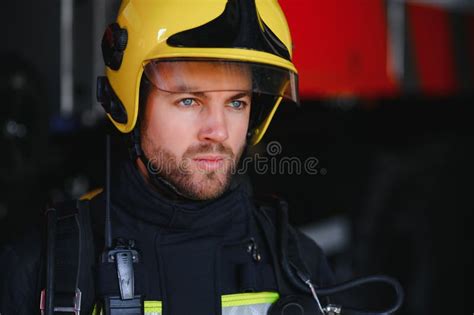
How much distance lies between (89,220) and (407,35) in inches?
92.2

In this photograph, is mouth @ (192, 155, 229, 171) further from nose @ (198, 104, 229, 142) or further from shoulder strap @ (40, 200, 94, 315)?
shoulder strap @ (40, 200, 94, 315)

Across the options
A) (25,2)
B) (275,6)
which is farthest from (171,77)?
(25,2)

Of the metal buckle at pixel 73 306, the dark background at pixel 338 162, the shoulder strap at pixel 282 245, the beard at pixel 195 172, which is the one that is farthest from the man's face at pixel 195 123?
the dark background at pixel 338 162

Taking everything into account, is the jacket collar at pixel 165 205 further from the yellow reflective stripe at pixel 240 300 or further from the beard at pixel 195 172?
the yellow reflective stripe at pixel 240 300

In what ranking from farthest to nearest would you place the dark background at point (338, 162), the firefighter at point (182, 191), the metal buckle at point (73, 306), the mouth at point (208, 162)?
the dark background at point (338, 162), the mouth at point (208, 162), the firefighter at point (182, 191), the metal buckle at point (73, 306)

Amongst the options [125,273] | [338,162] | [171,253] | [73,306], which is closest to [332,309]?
[171,253]

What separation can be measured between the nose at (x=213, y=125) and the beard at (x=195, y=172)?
0.02 meters

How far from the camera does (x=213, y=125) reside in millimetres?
1918

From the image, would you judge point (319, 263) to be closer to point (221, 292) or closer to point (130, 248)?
point (221, 292)

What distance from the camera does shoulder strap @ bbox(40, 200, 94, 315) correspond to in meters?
1.70

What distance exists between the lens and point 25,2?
2.74 metres

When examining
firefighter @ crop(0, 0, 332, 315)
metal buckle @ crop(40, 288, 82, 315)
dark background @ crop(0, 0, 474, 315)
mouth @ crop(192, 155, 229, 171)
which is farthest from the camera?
dark background @ crop(0, 0, 474, 315)

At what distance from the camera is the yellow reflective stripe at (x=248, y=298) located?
6.12 ft

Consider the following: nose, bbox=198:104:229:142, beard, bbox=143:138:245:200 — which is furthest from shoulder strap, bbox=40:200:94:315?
nose, bbox=198:104:229:142
